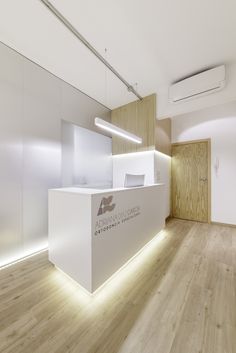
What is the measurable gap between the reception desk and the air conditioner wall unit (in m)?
2.00

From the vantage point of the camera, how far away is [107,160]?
14.8ft

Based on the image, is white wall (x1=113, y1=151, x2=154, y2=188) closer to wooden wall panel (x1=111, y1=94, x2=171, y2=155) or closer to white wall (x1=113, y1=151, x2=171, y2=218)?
white wall (x1=113, y1=151, x2=171, y2=218)

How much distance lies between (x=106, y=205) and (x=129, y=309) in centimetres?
101

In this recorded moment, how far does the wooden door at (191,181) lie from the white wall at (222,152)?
0.16m

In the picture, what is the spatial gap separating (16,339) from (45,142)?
2.54 m

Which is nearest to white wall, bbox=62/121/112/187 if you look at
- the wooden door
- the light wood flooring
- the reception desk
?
the reception desk

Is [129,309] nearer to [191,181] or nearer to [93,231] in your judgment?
[93,231]

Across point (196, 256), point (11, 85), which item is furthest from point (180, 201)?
point (11, 85)

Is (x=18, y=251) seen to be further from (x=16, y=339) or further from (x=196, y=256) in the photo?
(x=196, y=256)

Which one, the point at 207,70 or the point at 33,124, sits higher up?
the point at 207,70

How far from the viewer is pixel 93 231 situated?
1.59 metres

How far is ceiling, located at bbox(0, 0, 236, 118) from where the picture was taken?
1.85 meters

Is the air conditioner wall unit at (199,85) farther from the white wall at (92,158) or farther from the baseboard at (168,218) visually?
the baseboard at (168,218)

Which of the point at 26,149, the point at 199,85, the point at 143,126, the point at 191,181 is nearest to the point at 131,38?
the point at 199,85
